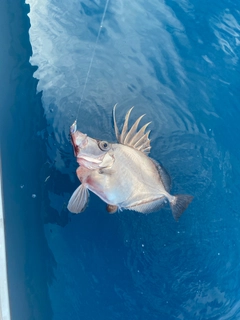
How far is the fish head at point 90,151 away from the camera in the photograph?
1525 mm

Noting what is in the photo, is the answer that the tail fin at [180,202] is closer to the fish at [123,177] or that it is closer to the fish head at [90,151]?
the fish at [123,177]

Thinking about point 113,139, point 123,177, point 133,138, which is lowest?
point 113,139

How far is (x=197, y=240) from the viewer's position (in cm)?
232

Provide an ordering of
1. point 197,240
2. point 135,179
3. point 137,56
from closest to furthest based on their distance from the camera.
Result: 1. point 135,179
2. point 197,240
3. point 137,56

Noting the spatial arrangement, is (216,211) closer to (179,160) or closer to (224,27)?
(179,160)

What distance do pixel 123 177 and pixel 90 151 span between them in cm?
26

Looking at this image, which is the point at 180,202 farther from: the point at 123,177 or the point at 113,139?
the point at 113,139

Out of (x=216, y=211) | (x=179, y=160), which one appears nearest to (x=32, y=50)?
(x=179, y=160)

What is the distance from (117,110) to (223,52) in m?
1.06

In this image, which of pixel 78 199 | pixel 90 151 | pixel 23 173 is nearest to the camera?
pixel 90 151

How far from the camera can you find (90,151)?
155 cm

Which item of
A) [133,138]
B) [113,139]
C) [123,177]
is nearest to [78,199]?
[123,177]

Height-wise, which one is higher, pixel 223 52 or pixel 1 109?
pixel 223 52

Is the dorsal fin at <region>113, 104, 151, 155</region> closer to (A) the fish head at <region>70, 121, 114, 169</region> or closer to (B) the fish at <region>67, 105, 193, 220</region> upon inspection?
(B) the fish at <region>67, 105, 193, 220</region>
